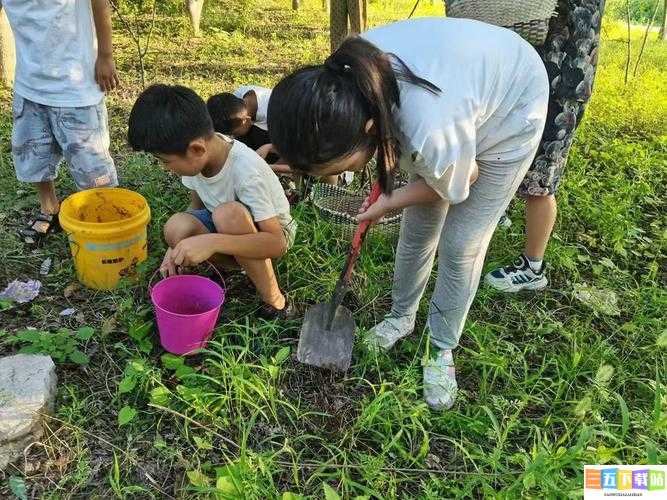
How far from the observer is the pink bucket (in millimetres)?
2020

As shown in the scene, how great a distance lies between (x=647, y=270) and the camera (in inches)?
119

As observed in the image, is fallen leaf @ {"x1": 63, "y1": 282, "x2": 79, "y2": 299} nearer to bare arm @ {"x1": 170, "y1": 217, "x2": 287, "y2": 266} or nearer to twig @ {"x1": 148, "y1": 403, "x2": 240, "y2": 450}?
bare arm @ {"x1": 170, "y1": 217, "x2": 287, "y2": 266}

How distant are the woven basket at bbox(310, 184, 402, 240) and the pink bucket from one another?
2.97ft

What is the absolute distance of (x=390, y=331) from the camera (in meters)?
2.38

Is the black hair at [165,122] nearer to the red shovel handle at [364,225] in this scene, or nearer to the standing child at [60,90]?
the red shovel handle at [364,225]

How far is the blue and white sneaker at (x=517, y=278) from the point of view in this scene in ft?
9.10

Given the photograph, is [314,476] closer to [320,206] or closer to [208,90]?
[320,206]

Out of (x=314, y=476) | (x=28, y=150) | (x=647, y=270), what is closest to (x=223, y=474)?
(x=314, y=476)

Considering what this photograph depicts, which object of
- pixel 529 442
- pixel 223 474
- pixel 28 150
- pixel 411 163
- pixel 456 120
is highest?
pixel 456 120

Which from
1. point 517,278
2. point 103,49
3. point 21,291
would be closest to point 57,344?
point 21,291

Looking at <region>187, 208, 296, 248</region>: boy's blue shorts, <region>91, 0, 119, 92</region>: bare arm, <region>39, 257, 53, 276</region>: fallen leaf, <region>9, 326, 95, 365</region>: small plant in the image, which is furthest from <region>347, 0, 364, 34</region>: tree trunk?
<region>9, 326, 95, 365</region>: small plant

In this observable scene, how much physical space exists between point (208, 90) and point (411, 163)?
138 inches

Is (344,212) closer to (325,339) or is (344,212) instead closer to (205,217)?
(205,217)

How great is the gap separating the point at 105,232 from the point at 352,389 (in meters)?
1.15
